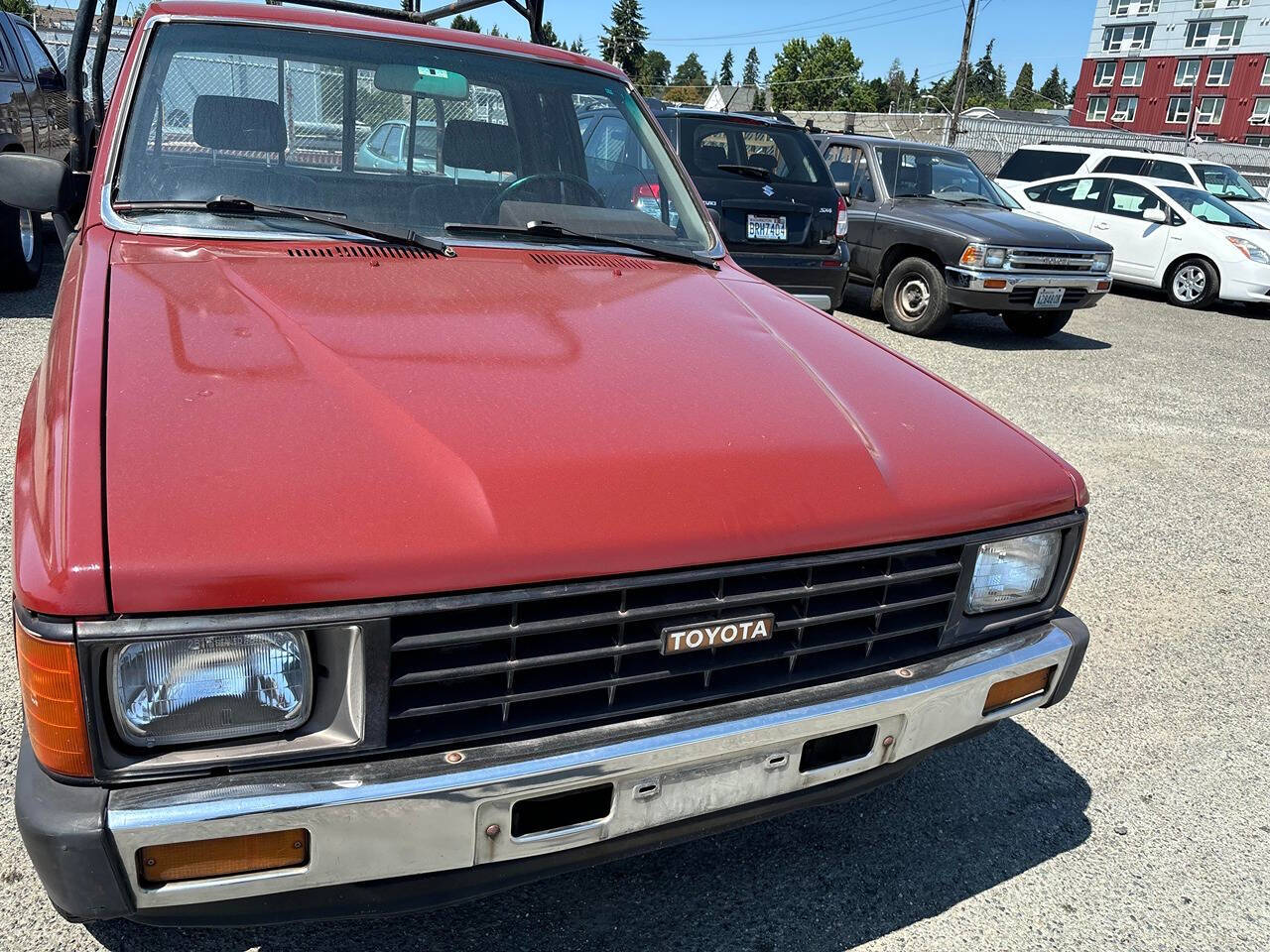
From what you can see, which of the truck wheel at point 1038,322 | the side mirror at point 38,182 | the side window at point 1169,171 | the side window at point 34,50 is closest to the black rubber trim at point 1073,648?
the side mirror at point 38,182

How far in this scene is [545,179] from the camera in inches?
125

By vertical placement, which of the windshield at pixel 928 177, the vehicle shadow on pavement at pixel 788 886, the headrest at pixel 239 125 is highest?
the windshield at pixel 928 177

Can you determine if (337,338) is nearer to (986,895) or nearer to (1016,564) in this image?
(1016,564)

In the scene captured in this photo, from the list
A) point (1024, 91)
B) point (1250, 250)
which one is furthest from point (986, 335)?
point (1024, 91)

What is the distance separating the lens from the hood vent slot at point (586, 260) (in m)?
2.80

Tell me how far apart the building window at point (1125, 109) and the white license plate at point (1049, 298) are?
67849 millimetres

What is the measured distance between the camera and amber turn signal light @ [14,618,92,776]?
1.46m

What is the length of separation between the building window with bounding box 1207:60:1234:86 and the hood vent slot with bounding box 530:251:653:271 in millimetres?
70916

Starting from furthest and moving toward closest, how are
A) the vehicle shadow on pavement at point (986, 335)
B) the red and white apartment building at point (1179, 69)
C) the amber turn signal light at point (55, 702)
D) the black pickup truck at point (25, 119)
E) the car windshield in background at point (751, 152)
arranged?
the red and white apartment building at point (1179, 69), the vehicle shadow on pavement at point (986, 335), the car windshield in background at point (751, 152), the black pickup truck at point (25, 119), the amber turn signal light at point (55, 702)

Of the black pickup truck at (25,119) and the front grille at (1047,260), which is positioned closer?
the black pickup truck at (25,119)

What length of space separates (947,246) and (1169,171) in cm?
671

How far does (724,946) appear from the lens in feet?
7.22

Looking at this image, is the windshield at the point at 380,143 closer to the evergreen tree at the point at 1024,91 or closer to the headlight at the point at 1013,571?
the headlight at the point at 1013,571

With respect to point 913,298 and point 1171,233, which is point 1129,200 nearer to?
point 1171,233
